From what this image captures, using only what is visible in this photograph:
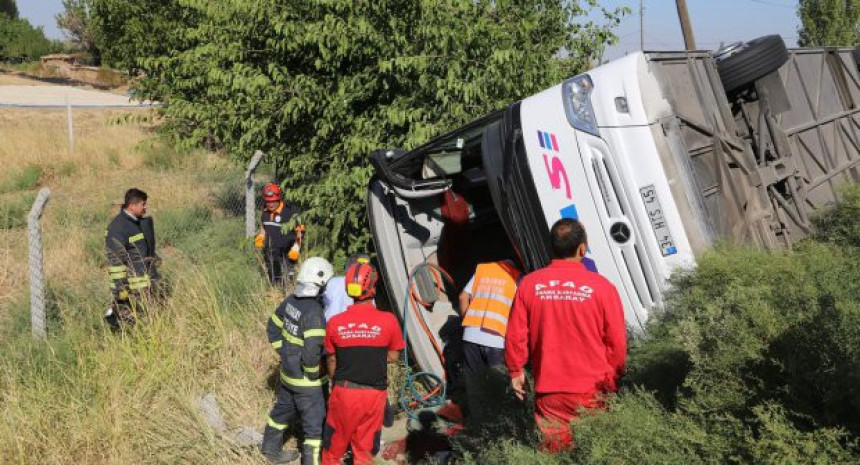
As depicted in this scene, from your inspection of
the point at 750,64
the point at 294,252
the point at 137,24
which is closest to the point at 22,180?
the point at 137,24

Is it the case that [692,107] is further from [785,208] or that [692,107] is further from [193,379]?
[193,379]

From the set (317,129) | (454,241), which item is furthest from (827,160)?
(317,129)

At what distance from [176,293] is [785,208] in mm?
4989

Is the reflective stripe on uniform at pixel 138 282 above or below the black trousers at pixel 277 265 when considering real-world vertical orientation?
above

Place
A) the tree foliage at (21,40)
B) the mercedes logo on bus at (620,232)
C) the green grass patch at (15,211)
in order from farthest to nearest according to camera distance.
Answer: the tree foliage at (21,40) < the green grass patch at (15,211) < the mercedes logo on bus at (620,232)

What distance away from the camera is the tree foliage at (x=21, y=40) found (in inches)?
1732

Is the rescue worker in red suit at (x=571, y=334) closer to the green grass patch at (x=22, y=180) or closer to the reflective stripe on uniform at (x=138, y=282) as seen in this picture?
the reflective stripe on uniform at (x=138, y=282)

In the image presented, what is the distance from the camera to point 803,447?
2.54 meters

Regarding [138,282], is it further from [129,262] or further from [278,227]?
[278,227]

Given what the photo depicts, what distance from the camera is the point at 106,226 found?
10.8 metres

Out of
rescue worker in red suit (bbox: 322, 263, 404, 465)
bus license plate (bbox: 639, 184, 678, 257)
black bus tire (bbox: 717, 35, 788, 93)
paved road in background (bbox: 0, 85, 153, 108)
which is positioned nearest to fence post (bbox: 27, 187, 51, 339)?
rescue worker in red suit (bbox: 322, 263, 404, 465)

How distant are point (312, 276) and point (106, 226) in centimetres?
679

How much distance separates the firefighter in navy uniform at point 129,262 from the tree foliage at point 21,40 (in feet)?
141

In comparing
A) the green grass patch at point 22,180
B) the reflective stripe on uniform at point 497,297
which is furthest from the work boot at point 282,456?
the green grass patch at point 22,180
